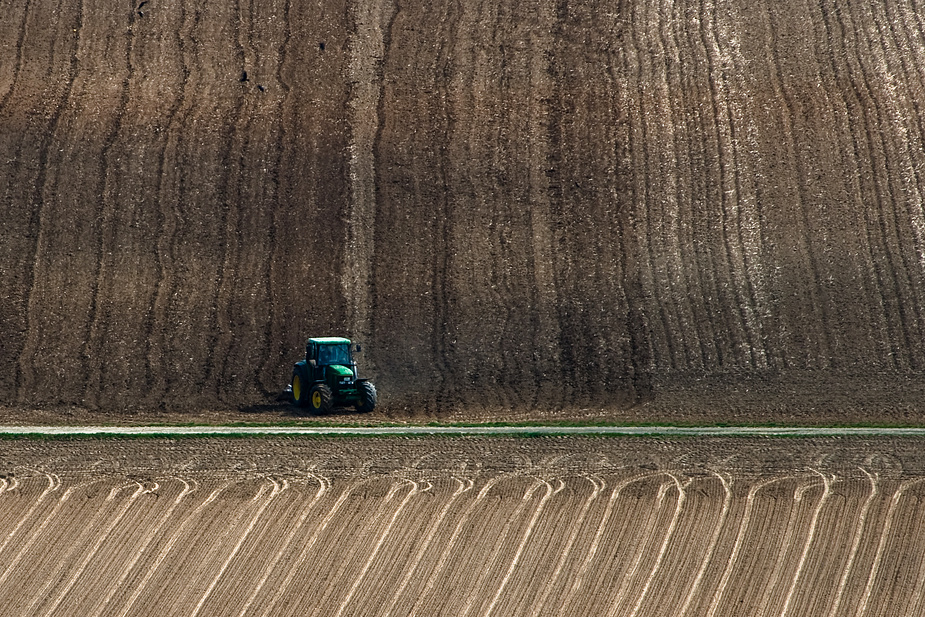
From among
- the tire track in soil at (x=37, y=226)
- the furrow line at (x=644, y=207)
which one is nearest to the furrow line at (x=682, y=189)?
the furrow line at (x=644, y=207)

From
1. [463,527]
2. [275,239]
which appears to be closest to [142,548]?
[463,527]

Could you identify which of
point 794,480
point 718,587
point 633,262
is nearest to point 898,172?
point 633,262

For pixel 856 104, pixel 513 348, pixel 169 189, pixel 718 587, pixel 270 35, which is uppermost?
pixel 270 35

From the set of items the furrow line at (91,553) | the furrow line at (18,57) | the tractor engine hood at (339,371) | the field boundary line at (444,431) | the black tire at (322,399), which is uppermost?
the furrow line at (18,57)

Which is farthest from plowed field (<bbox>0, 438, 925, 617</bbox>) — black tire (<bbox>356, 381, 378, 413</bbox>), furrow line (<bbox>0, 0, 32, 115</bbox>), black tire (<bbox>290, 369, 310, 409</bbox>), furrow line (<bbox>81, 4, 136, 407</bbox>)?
furrow line (<bbox>0, 0, 32, 115</bbox>)

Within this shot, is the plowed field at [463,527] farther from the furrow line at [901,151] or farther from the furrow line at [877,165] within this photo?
the furrow line at [901,151]

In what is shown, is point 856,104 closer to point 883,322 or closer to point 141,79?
point 883,322

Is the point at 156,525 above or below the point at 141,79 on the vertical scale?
below
